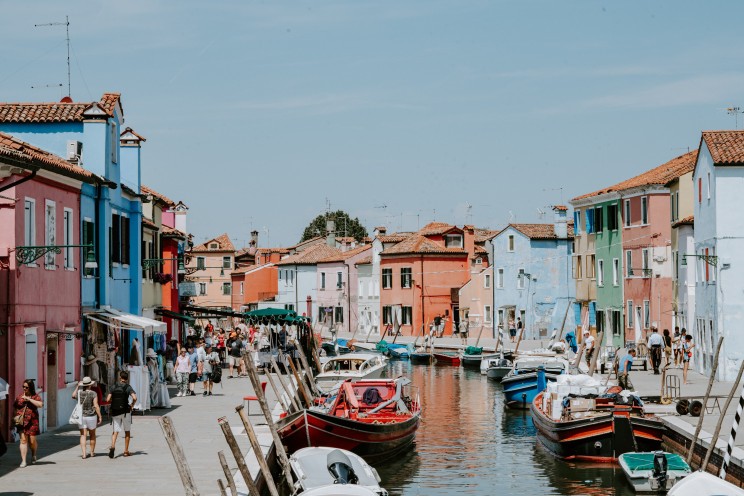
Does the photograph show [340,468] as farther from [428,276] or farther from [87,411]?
[428,276]

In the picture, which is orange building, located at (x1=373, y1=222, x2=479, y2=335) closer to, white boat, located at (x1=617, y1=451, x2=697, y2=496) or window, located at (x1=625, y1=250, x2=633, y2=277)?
window, located at (x1=625, y1=250, x2=633, y2=277)

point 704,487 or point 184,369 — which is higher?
point 184,369

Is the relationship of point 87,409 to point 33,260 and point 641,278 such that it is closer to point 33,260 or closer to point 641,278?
point 33,260

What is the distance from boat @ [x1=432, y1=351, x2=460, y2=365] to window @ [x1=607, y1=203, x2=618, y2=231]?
35.9 ft

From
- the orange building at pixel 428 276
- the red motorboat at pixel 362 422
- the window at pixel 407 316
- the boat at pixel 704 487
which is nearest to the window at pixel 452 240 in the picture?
the orange building at pixel 428 276

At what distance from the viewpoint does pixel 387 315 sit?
9800 cm

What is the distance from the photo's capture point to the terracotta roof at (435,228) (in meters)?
94.7

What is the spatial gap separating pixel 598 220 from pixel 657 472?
4564 cm

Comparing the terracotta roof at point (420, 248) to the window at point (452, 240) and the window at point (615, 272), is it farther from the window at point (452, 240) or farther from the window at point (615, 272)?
the window at point (615, 272)

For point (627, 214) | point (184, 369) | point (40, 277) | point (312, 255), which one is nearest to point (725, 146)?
point (184, 369)

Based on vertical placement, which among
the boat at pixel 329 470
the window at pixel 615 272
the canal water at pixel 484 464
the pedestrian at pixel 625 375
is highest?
the window at pixel 615 272

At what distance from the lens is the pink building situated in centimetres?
2559

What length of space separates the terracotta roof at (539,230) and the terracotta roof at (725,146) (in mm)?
39150

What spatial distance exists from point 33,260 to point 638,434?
13.6 metres
